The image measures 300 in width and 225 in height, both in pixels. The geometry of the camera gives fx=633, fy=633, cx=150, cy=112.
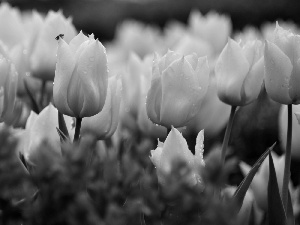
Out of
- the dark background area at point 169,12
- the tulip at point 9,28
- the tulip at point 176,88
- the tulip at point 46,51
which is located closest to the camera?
the tulip at point 176,88

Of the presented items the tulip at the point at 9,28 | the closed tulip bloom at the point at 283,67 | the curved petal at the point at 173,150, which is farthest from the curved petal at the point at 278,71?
the tulip at the point at 9,28

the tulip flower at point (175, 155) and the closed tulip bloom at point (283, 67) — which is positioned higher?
the closed tulip bloom at point (283, 67)

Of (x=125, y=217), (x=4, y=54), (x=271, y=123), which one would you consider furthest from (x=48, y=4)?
(x=125, y=217)

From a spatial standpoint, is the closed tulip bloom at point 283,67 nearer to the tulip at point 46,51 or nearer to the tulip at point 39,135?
the tulip at point 39,135

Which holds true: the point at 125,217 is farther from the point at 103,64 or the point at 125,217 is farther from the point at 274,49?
the point at 274,49

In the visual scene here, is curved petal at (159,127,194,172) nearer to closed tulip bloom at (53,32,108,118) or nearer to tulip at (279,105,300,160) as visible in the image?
closed tulip bloom at (53,32,108,118)

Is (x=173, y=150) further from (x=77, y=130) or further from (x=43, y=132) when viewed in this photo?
(x=43, y=132)

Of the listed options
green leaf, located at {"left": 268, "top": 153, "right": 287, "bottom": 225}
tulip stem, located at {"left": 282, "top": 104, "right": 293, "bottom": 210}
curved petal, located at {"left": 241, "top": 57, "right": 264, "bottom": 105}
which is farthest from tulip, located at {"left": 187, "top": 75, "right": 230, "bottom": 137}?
green leaf, located at {"left": 268, "top": 153, "right": 287, "bottom": 225}
